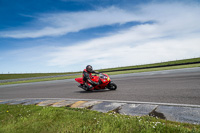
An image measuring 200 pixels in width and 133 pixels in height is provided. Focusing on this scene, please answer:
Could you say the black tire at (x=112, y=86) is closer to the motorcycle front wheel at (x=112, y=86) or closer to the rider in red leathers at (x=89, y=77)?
the motorcycle front wheel at (x=112, y=86)

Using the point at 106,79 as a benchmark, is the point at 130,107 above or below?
below

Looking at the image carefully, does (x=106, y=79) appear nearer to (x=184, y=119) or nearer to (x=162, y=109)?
(x=162, y=109)

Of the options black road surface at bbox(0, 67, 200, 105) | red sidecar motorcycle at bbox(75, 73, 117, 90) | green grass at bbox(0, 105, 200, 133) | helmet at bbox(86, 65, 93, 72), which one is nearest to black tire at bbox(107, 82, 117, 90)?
red sidecar motorcycle at bbox(75, 73, 117, 90)

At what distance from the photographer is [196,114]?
388cm

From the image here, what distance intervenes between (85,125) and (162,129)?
5.29ft

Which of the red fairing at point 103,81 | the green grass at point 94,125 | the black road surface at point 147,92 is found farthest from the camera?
the red fairing at point 103,81

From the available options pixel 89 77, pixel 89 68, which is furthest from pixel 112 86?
pixel 89 68

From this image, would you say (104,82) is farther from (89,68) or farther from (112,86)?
(89,68)

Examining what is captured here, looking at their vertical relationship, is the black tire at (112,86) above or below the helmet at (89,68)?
below

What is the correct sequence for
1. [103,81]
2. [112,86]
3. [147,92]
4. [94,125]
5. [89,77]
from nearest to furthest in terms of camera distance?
[94,125], [147,92], [103,81], [112,86], [89,77]

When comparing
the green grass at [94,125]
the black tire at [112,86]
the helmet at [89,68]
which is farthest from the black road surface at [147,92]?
the green grass at [94,125]

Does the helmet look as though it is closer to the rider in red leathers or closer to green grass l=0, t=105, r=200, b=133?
the rider in red leathers

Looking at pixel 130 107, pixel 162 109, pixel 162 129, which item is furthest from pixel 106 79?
pixel 162 129

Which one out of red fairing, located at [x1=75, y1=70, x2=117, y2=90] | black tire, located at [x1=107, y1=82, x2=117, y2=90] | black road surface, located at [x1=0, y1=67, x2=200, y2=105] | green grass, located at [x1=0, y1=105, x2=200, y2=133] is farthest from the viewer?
black tire, located at [x1=107, y1=82, x2=117, y2=90]
